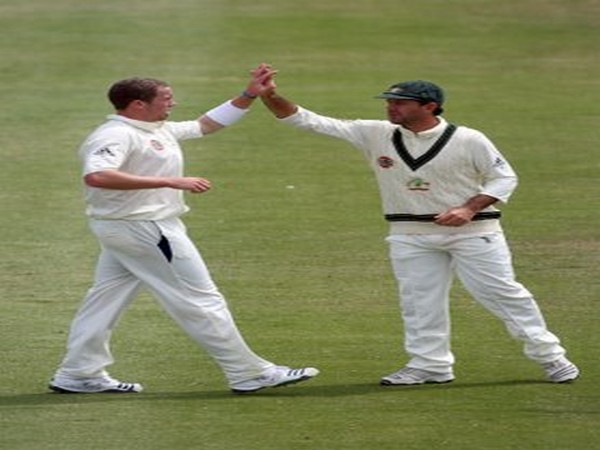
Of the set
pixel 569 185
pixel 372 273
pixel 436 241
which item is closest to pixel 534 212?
pixel 569 185

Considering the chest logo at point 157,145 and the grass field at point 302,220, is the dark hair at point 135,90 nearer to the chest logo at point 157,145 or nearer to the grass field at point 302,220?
the chest logo at point 157,145

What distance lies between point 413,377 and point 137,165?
207 centimetres

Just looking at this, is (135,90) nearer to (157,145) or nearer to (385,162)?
(157,145)

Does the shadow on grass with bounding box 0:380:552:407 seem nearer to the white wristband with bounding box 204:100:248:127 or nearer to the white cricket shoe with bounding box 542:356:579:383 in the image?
the white cricket shoe with bounding box 542:356:579:383

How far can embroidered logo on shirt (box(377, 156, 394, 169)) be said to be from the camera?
471 inches

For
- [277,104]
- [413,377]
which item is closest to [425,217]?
[413,377]

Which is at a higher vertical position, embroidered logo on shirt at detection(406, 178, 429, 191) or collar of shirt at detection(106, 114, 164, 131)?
collar of shirt at detection(106, 114, 164, 131)

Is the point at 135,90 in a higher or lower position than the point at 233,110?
higher

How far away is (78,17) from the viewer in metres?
28.7

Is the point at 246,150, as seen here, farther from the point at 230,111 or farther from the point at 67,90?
the point at 230,111

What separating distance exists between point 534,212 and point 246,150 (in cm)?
402

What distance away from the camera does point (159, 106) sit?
11.6 m

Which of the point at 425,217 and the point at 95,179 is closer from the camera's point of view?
the point at 95,179

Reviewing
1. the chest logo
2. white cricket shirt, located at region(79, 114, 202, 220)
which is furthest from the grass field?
the chest logo
